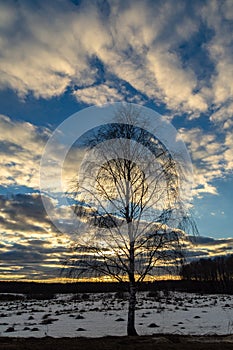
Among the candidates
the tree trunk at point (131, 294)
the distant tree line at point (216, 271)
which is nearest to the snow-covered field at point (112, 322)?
the tree trunk at point (131, 294)

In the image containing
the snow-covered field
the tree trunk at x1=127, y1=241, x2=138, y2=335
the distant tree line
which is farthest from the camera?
the distant tree line

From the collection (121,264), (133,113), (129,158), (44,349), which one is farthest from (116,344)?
(133,113)

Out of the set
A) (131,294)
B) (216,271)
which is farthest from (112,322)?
(216,271)

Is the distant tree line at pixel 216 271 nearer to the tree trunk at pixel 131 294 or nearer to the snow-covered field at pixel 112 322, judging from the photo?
the snow-covered field at pixel 112 322

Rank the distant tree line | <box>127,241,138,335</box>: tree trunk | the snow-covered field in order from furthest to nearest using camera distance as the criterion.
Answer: the distant tree line
the snow-covered field
<box>127,241,138,335</box>: tree trunk

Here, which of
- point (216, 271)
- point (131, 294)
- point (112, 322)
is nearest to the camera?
point (131, 294)

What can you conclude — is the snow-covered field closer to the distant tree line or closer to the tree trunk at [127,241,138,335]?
the tree trunk at [127,241,138,335]

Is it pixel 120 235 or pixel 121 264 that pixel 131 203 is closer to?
pixel 120 235

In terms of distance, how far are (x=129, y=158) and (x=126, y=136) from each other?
127cm

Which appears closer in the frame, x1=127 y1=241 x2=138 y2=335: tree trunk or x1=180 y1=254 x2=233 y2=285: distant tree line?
x1=127 y1=241 x2=138 y2=335: tree trunk

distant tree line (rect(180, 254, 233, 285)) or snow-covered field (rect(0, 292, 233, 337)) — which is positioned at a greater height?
distant tree line (rect(180, 254, 233, 285))

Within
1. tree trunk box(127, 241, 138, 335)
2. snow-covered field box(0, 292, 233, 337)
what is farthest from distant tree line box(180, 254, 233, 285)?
tree trunk box(127, 241, 138, 335)

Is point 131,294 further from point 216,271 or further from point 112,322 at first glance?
point 216,271

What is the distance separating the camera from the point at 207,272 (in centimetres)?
11075
